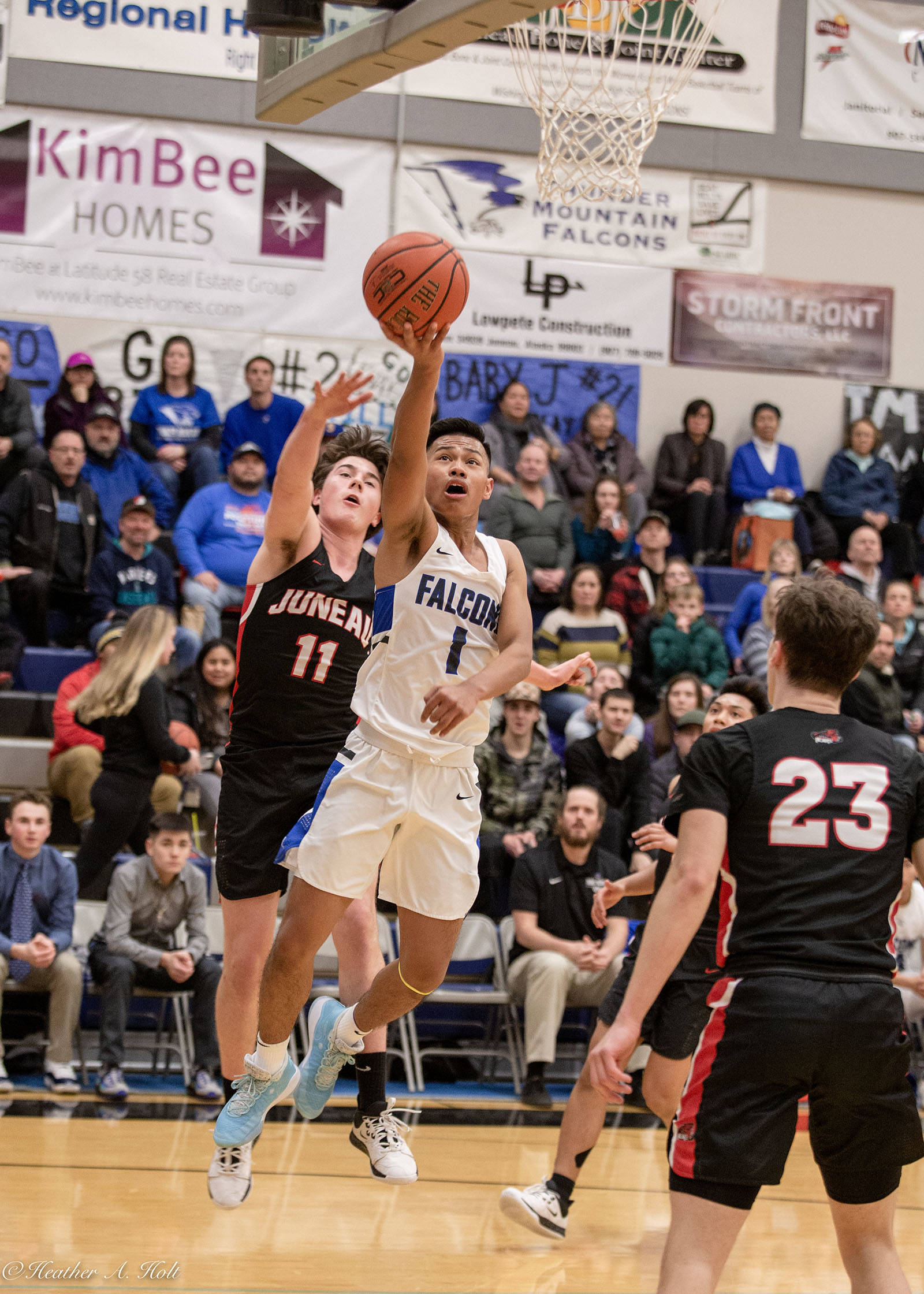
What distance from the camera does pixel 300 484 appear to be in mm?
4633

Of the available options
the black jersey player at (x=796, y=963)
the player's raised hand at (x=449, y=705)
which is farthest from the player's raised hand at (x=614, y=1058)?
the player's raised hand at (x=449, y=705)

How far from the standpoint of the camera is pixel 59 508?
10914 millimetres

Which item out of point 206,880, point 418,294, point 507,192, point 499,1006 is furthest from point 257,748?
point 507,192

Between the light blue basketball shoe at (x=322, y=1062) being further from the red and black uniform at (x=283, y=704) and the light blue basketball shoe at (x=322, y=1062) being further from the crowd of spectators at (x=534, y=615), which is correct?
the crowd of spectators at (x=534, y=615)

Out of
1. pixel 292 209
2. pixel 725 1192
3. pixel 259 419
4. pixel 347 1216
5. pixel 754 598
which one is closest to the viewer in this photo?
pixel 725 1192

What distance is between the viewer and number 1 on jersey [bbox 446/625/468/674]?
4.56 metres

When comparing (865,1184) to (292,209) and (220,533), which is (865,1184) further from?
(292,209)

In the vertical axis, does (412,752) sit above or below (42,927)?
above

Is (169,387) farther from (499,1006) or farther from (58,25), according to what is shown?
(499,1006)

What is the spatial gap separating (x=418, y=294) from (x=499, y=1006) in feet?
19.9

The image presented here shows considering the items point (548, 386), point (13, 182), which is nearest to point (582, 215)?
point (548, 386)

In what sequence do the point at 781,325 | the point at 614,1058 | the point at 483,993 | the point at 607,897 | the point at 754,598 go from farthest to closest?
1. the point at 781,325
2. the point at 754,598
3. the point at 483,993
4. the point at 607,897
5. the point at 614,1058

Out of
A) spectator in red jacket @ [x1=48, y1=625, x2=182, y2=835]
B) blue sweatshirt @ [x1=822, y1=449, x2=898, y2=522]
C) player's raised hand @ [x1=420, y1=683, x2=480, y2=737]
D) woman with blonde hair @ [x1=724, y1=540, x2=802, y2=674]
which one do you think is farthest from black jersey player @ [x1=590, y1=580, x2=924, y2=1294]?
blue sweatshirt @ [x1=822, y1=449, x2=898, y2=522]

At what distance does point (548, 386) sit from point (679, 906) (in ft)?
37.3
